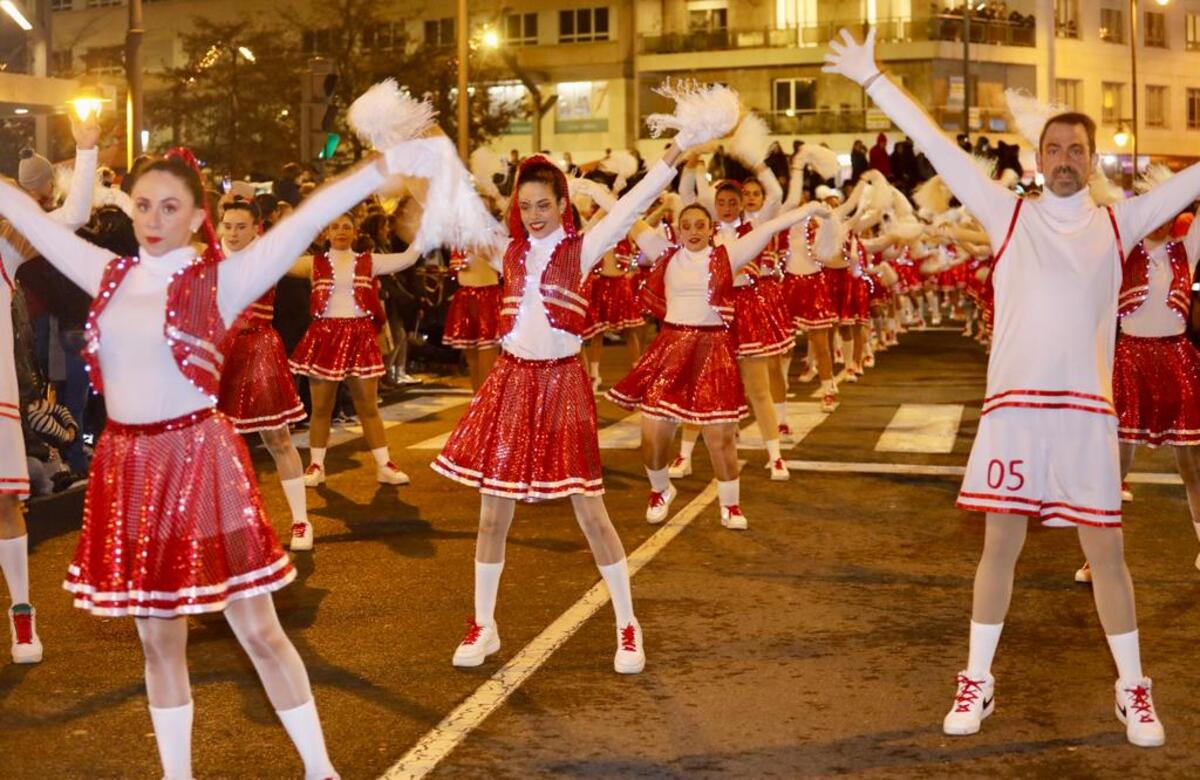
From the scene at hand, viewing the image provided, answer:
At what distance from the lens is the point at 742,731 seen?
5852mm

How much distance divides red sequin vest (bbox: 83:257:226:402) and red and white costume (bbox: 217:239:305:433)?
14.2 ft

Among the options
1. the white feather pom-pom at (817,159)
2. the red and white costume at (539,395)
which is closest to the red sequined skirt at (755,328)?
the white feather pom-pom at (817,159)

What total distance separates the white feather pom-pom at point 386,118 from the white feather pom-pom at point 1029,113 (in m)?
2.80

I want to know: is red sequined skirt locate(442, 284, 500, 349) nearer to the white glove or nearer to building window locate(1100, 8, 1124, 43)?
the white glove

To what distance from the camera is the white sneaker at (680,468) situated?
11.9 meters

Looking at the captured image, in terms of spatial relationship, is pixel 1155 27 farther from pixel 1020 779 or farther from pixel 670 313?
pixel 1020 779

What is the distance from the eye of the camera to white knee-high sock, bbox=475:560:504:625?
6859mm

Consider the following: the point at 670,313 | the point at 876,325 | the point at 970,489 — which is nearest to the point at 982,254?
the point at 670,313

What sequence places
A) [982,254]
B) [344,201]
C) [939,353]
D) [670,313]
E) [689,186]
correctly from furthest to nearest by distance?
[939,353], [689,186], [670,313], [982,254], [344,201]

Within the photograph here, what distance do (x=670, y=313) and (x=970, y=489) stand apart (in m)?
4.42

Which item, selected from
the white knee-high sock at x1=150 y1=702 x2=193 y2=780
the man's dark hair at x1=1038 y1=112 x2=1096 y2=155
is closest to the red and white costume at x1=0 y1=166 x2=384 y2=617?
the white knee-high sock at x1=150 y1=702 x2=193 y2=780

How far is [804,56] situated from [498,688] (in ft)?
181

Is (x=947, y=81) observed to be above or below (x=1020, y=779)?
above

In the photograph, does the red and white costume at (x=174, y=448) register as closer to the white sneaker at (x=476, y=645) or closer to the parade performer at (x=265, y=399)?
the white sneaker at (x=476, y=645)
